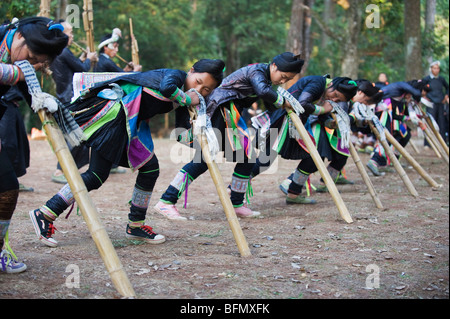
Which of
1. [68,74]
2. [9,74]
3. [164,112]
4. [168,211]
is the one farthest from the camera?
[68,74]

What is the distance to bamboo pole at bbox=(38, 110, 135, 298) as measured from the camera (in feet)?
10.4

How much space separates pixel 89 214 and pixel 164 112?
4.80 feet

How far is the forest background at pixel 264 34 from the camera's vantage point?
51.4ft

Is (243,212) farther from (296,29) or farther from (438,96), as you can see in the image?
(296,29)

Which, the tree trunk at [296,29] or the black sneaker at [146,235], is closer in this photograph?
the black sneaker at [146,235]

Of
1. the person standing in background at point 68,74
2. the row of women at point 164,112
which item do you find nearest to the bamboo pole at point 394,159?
the row of women at point 164,112

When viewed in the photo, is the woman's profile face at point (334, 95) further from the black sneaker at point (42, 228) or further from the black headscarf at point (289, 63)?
the black sneaker at point (42, 228)

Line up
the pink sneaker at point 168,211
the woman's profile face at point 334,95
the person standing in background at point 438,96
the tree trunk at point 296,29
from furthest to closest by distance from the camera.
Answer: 1. the tree trunk at point 296,29
2. the person standing in background at point 438,96
3. the woman's profile face at point 334,95
4. the pink sneaker at point 168,211

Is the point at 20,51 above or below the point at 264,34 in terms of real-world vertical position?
below

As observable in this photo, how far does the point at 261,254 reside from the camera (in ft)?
14.1

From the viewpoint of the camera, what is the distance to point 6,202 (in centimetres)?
344

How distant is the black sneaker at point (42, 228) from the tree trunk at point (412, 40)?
1326cm

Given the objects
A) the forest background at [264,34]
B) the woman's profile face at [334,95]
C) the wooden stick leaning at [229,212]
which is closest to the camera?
the wooden stick leaning at [229,212]

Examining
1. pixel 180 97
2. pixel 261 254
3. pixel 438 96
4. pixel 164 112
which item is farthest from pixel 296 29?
pixel 261 254
